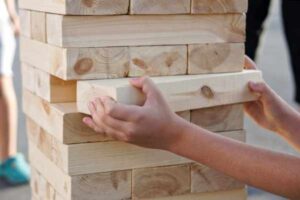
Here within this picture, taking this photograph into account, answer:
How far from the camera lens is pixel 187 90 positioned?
2.02 m

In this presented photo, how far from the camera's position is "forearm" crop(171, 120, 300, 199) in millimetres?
1849

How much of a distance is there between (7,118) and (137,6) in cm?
239

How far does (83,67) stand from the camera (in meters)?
1.98

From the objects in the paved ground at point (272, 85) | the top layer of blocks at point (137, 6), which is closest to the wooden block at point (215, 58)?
the top layer of blocks at point (137, 6)

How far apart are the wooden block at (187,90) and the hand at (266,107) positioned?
27mm

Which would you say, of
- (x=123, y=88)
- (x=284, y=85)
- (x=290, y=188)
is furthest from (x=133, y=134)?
(x=284, y=85)

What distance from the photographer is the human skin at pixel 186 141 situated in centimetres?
180

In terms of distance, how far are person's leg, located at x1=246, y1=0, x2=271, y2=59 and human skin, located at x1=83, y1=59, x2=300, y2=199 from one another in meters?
2.01

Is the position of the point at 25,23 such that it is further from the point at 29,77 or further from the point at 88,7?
the point at 88,7

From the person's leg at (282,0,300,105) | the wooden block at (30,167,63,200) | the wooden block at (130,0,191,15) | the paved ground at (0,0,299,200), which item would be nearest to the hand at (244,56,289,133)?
the wooden block at (130,0,191,15)

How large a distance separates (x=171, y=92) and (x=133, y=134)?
0.77ft

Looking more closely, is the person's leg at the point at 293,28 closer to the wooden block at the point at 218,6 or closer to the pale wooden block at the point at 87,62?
the wooden block at the point at 218,6

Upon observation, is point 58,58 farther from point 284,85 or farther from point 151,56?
point 284,85

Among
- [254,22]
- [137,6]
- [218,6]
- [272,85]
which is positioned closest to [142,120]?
[137,6]
